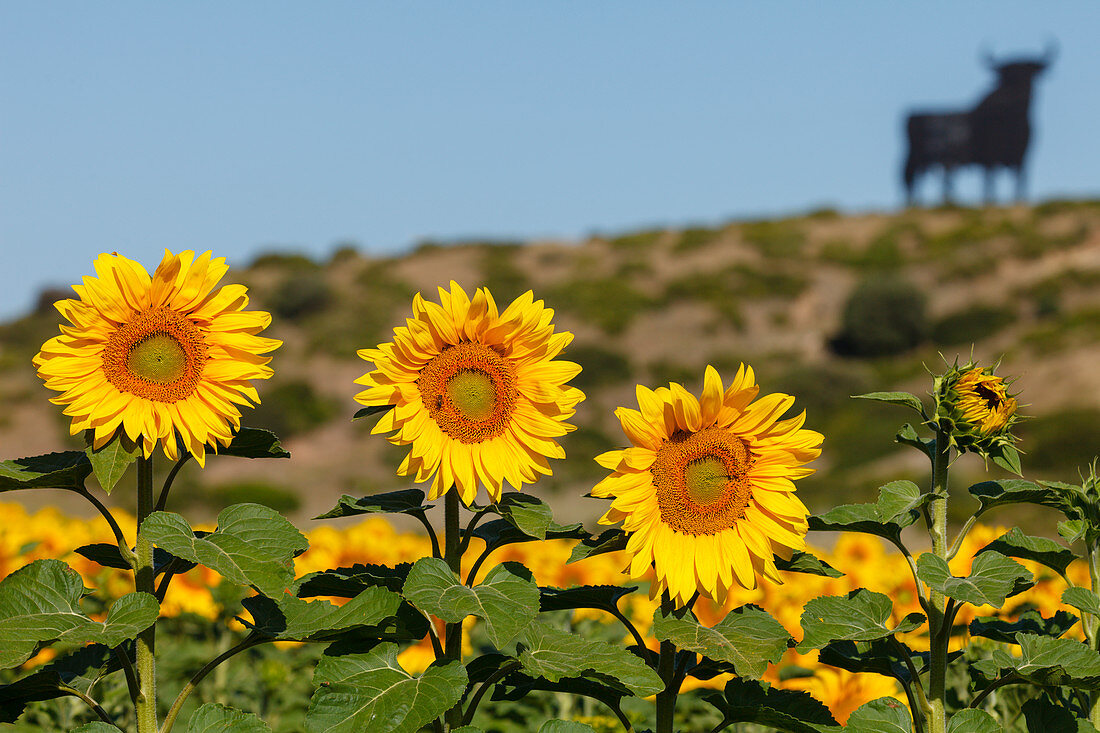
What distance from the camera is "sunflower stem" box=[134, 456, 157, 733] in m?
2.33

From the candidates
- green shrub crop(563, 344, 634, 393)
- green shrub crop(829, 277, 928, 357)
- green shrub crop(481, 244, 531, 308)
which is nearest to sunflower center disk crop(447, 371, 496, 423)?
green shrub crop(563, 344, 634, 393)

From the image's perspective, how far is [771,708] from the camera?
8.05 ft

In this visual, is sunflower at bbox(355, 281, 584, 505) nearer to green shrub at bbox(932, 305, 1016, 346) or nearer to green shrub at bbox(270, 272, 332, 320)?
green shrub at bbox(932, 305, 1016, 346)

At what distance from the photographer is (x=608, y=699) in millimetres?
2582

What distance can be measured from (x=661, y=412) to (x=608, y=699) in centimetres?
72

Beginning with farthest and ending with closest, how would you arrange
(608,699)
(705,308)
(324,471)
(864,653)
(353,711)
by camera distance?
(705,308) < (324,471) < (864,653) < (608,699) < (353,711)

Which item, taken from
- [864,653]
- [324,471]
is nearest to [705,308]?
[324,471]

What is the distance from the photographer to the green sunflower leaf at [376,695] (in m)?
2.18

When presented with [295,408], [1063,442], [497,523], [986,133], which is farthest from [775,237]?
[497,523]

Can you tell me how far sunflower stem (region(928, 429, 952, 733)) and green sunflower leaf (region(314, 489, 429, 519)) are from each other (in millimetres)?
1216

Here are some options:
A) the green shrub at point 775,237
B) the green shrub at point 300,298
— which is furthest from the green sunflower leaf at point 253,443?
the green shrub at point 775,237

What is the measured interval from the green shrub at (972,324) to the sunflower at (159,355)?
1434 inches

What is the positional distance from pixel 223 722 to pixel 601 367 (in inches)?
1425

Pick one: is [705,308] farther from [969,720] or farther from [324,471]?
[969,720]
